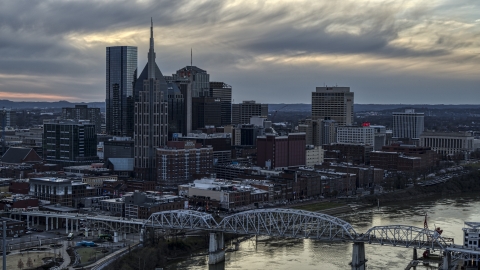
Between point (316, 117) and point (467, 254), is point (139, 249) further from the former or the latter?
point (316, 117)

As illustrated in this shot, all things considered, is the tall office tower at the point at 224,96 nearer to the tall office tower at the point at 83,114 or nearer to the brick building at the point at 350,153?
the tall office tower at the point at 83,114

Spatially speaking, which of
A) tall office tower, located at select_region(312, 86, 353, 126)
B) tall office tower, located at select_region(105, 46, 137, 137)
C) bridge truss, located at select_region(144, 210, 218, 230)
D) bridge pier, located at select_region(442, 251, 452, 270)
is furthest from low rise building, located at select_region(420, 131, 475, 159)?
bridge pier, located at select_region(442, 251, 452, 270)

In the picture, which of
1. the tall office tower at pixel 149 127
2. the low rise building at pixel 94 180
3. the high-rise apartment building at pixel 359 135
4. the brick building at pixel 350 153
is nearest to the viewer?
the low rise building at pixel 94 180

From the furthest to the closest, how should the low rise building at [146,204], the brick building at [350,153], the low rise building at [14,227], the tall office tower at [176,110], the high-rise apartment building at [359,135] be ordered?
1. the high-rise apartment building at [359,135]
2. the tall office tower at [176,110]
3. the brick building at [350,153]
4. the low rise building at [146,204]
5. the low rise building at [14,227]

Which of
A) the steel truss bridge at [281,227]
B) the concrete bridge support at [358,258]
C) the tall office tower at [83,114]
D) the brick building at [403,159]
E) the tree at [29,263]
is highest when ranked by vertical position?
the tall office tower at [83,114]

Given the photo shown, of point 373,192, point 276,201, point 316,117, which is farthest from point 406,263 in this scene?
point 316,117

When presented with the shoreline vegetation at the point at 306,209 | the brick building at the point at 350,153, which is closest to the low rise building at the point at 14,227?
the shoreline vegetation at the point at 306,209

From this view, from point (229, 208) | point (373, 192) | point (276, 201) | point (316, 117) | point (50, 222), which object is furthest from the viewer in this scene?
point (316, 117)
